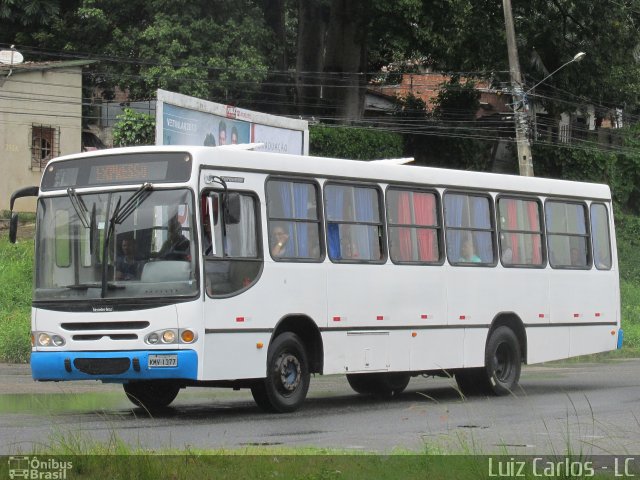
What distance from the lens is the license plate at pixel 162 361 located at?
12.8 meters

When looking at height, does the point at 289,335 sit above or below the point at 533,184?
below

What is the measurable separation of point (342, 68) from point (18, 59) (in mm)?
10764

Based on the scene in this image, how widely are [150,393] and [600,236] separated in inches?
316

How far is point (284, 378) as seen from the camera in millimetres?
14016

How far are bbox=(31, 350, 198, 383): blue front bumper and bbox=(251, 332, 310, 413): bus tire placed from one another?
3.93 feet

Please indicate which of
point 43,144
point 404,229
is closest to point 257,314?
point 404,229

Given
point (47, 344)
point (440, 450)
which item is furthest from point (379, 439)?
point (47, 344)

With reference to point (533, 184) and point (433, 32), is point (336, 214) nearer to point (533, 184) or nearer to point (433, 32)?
point (533, 184)

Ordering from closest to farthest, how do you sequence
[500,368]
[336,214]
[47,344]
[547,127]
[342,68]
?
[47,344], [336,214], [500,368], [342,68], [547,127]

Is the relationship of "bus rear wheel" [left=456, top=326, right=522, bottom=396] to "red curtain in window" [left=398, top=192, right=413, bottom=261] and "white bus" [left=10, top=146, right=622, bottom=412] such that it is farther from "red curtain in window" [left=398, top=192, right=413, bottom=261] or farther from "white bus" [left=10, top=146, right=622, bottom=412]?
"red curtain in window" [left=398, top=192, right=413, bottom=261]

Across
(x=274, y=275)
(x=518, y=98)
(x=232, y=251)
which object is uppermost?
(x=518, y=98)

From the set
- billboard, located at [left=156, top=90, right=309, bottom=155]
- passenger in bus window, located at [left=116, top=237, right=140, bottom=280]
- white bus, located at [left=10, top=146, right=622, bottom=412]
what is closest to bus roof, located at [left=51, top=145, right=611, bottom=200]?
white bus, located at [left=10, top=146, right=622, bottom=412]

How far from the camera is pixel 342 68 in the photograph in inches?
1719

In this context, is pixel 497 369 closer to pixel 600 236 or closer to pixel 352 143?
pixel 600 236
